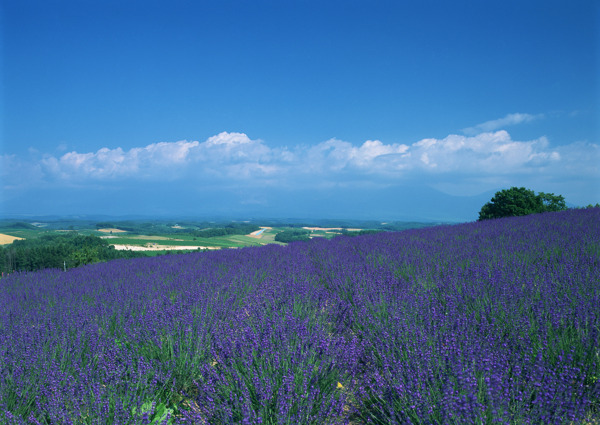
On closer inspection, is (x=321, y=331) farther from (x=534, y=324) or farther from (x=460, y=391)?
(x=534, y=324)

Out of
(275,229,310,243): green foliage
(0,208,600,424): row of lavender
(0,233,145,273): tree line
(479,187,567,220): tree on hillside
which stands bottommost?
(0,233,145,273): tree line

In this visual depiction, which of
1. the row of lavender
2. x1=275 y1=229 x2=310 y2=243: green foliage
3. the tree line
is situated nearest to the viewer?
the row of lavender

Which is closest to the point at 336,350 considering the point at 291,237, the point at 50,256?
the point at 291,237

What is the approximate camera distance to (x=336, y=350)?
2.04 metres

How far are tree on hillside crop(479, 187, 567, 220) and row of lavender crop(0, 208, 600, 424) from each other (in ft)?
51.5

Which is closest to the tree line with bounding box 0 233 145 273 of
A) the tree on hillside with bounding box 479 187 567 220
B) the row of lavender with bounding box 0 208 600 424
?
the row of lavender with bounding box 0 208 600 424

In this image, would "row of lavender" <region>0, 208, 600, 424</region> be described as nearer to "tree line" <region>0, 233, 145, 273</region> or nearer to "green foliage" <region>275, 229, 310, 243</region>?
"green foliage" <region>275, 229, 310, 243</region>

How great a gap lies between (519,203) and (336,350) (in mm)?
19408

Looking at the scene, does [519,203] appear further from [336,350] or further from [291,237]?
[336,350]

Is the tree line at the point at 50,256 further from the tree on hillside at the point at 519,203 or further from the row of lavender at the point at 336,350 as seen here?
the tree on hillside at the point at 519,203

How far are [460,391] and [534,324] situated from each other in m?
0.92

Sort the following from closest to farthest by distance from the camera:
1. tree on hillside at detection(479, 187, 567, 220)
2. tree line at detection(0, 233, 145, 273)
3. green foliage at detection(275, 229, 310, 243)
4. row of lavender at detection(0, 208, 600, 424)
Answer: row of lavender at detection(0, 208, 600, 424) < green foliage at detection(275, 229, 310, 243) < tree line at detection(0, 233, 145, 273) < tree on hillside at detection(479, 187, 567, 220)

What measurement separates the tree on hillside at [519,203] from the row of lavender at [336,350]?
51.5 ft

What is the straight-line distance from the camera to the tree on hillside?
1772 centimetres
